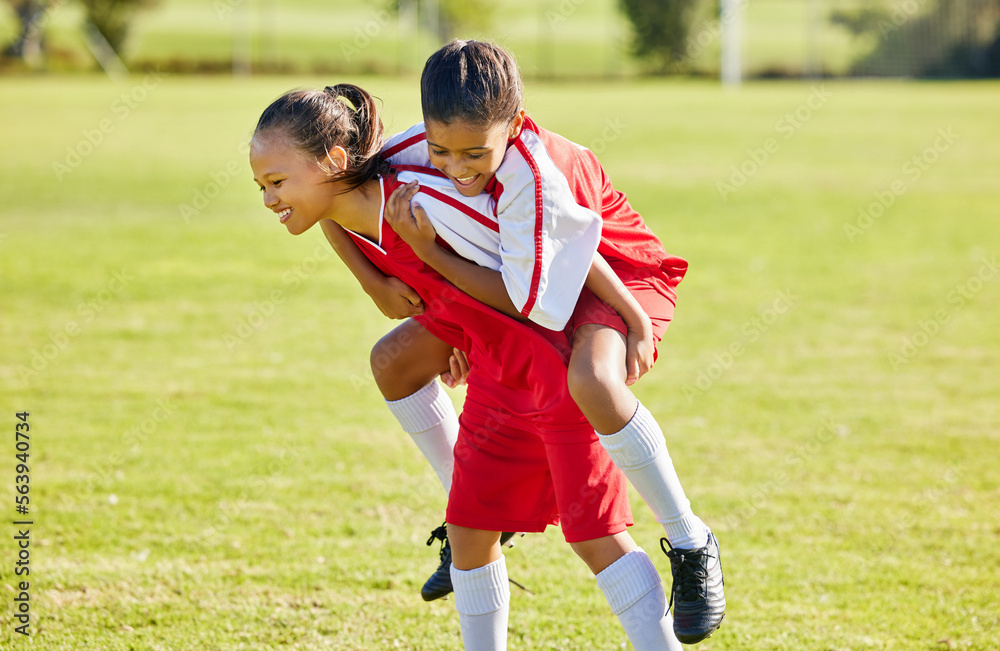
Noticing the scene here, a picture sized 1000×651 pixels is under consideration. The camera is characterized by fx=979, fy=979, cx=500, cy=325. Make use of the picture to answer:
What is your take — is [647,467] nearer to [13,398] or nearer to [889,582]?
[889,582]

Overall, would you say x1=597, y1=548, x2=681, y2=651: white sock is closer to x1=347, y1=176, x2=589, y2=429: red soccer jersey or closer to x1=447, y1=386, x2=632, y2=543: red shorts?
x1=447, y1=386, x2=632, y2=543: red shorts

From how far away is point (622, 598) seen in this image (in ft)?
8.17

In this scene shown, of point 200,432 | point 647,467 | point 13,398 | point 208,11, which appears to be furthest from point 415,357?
point 208,11

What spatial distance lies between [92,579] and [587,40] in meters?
49.4

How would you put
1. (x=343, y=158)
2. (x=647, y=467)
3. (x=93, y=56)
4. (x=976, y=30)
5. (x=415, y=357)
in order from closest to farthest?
(x=647, y=467) → (x=343, y=158) → (x=415, y=357) → (x=976, y=30) → (x=93, y=56)

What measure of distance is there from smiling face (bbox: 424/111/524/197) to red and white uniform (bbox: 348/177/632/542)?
0.81ft

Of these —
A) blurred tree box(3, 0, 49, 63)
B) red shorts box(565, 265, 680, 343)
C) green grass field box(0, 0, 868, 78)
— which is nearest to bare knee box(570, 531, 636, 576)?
red shorts box(565, 265, 680, 343)

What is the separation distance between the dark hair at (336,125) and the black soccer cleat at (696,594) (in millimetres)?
1310

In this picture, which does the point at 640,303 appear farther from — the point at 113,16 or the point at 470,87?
the point at 113,16

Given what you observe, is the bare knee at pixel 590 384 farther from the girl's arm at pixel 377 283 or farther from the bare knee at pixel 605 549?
the girl's arm at pixel 377 283

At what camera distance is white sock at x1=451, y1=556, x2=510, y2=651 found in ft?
8.90

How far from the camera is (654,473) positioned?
8.04ft

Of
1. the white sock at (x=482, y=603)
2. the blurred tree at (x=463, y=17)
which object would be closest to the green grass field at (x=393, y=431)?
the white sock at (x=482, y=603)

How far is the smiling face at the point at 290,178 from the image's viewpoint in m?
2.58
